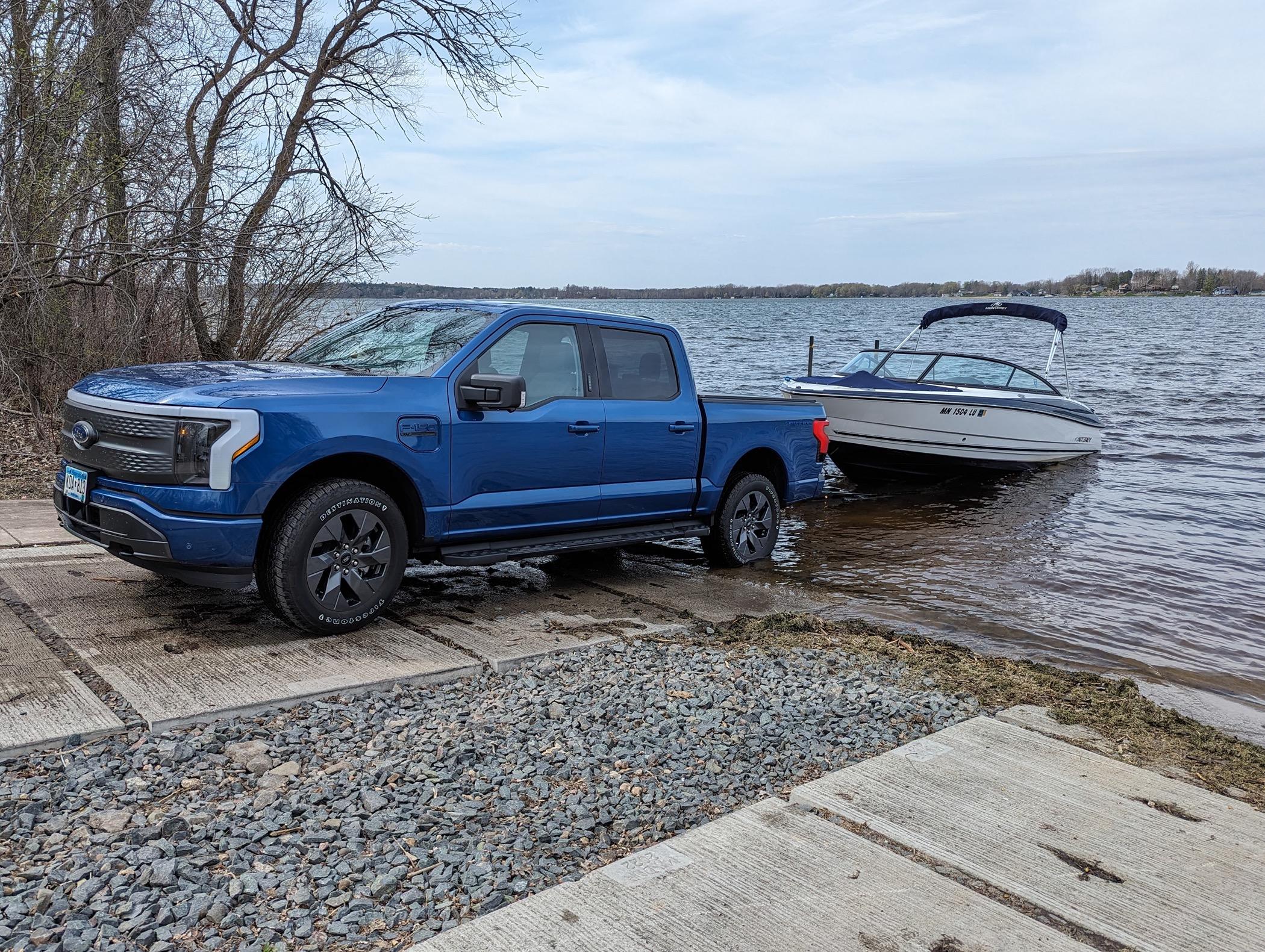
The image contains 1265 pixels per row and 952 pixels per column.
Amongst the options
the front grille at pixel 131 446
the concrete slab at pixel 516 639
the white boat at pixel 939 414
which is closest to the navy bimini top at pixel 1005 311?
the white boat at pixel 939 414

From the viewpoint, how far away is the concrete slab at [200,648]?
4520 mm

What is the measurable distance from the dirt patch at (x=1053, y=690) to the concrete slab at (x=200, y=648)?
1943 millimetres

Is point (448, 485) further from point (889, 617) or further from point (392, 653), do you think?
point (889, 617)

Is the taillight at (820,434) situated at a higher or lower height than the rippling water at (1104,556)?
higher

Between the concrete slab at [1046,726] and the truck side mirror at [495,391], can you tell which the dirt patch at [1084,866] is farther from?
the truck side mirror at [495,391]

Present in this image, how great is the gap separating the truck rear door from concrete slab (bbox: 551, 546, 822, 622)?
56cm

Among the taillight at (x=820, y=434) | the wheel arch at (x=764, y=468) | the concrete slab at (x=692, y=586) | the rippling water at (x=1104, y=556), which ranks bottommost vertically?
the rippling water at (x=1104, y=556)

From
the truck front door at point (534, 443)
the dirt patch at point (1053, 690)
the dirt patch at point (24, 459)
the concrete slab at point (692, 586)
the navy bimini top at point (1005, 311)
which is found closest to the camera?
the dirt patch at point (1053, 690)

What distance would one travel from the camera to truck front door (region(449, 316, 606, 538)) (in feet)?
20.2

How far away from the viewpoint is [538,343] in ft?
22.1

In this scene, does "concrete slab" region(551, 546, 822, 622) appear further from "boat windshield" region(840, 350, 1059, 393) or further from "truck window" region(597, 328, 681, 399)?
→ "boat windshield" region(840, 350, 1059, 393)

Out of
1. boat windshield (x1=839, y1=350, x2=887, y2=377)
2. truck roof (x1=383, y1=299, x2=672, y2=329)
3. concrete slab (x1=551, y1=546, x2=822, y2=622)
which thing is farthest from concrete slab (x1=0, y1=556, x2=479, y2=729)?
boat windshield (x1=839, y1=350, x2=887, y2=377)

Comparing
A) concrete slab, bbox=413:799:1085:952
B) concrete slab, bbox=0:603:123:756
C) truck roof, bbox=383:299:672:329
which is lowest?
concrete slab, bbox=413:799:1085:952

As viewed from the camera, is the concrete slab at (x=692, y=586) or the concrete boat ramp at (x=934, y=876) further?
the concrete slab at (x=692, y=586)
